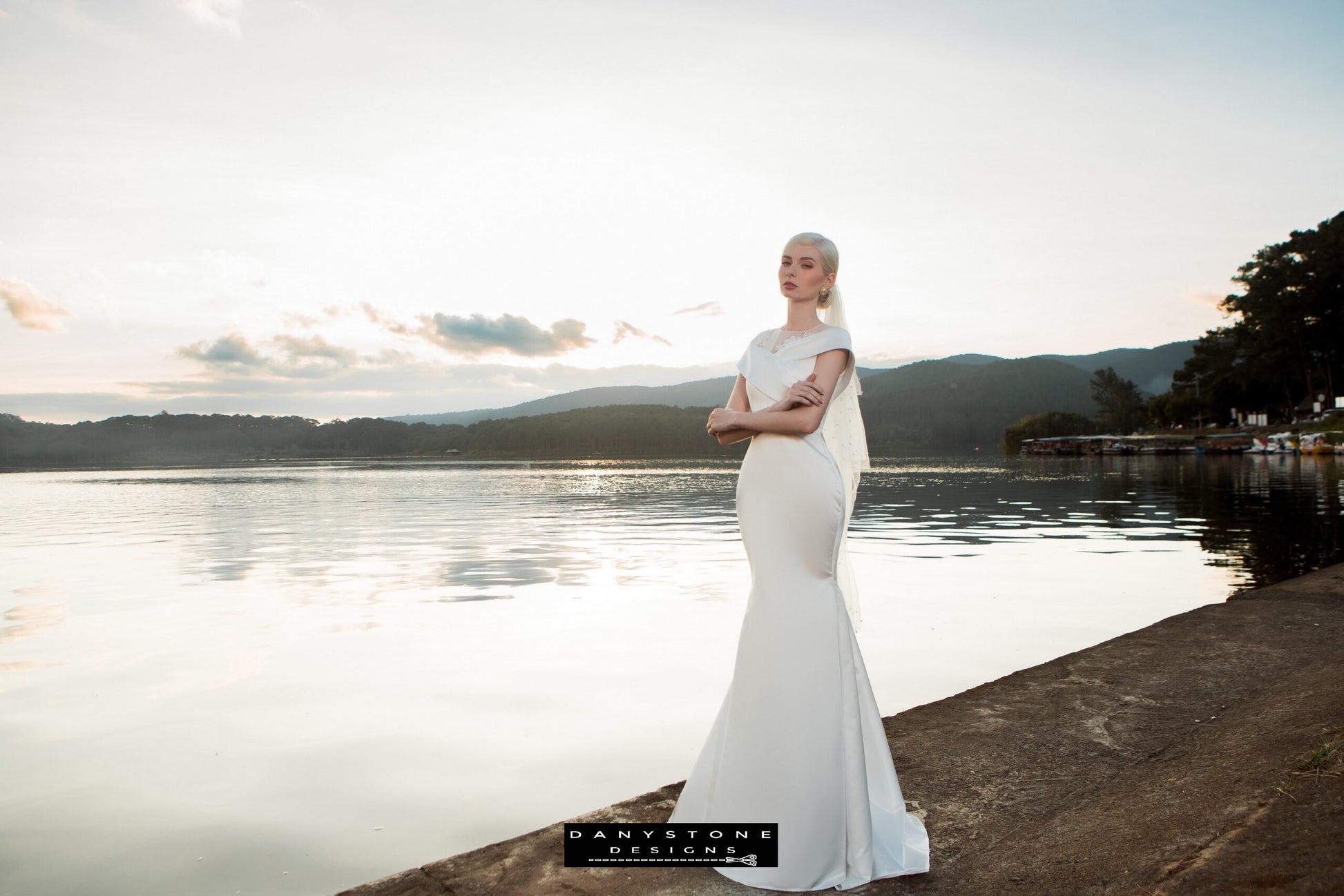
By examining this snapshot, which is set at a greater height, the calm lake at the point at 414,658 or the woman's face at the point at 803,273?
the woman's face at the point at 803,273

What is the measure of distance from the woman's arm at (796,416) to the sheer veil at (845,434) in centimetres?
25

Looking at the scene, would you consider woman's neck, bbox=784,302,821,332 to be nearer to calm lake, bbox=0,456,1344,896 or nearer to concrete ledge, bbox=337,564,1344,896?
concrete ledge, bbox=337,564,1344,896

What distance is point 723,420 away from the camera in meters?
3.45

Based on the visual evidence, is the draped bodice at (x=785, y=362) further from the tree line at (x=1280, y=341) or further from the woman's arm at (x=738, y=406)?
the tree line at (x=1280, y=341)

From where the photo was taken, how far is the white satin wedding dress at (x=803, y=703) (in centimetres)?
322

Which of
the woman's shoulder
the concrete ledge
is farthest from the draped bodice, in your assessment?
the concrete ledge

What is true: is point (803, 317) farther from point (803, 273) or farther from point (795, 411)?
point (795, 411)

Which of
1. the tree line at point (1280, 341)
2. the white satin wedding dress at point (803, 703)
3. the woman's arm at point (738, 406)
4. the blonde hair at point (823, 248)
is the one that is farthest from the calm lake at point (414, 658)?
the tree line at point (1280, 341)

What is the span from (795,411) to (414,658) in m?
5.87

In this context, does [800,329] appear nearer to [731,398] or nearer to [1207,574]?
[731,398]

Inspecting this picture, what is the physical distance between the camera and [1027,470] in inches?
2350

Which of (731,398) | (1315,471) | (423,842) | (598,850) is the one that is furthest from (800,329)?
(1315,471)

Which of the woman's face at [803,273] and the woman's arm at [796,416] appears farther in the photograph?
the woman's face at [803,273]

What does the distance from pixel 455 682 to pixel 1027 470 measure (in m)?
58.3
